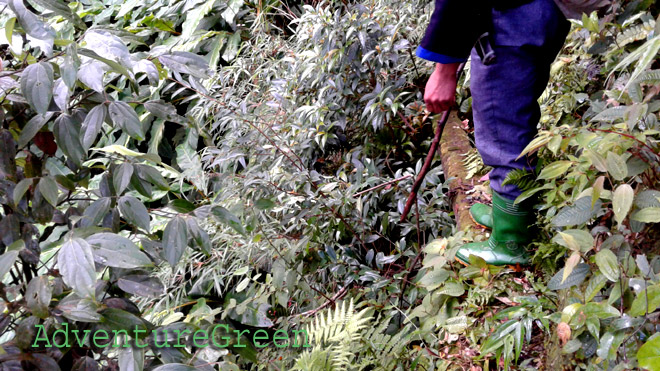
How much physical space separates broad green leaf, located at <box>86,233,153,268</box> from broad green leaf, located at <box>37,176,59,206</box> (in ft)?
0.53

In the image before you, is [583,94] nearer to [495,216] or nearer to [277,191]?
[495,216]

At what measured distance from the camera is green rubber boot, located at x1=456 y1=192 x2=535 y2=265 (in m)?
1.88

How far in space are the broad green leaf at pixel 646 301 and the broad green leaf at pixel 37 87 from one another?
1.21m

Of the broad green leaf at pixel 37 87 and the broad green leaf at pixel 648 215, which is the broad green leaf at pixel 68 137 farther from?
the broad green leaf at pixel 648 215

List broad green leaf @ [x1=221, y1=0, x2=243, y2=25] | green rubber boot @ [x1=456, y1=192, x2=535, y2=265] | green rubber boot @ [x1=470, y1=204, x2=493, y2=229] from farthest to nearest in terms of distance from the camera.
→ 1. broad green leaf @ [x1=221, y1=0, x2=243, y2=25]
2. green rubber boot @ [x1=470, y1=204, x2=493, y2=229]
3. green rubber boot @ [x1=456, y1=192, x2=535, y2=265]

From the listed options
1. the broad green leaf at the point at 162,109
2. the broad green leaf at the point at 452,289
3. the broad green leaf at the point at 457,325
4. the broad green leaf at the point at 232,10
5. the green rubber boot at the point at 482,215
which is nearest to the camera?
the broad green leaf at the point at 162,109

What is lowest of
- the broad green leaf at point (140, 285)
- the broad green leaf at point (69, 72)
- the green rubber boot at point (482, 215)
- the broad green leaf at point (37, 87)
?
the green rubber boot at point (482, 215)

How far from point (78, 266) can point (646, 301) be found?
3.49 ft

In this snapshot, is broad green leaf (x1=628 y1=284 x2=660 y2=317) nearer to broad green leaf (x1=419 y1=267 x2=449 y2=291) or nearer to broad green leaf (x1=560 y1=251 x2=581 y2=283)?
broad green leaf (x1=560 y1=251 x2=581 y2=283)

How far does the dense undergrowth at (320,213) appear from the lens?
3.59ft

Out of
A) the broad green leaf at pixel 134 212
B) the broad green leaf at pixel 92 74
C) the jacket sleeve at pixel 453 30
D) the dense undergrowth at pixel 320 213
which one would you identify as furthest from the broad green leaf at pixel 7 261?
the jacket sleeve at pixel 453 30

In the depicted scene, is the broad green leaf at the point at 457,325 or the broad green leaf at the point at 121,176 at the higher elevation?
the broad green leaf at the point at 121,176

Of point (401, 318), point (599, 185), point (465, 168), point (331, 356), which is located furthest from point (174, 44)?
point (599, 185)

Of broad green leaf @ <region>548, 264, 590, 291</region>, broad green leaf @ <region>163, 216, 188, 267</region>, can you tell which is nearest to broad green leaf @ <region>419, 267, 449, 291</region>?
broad green leaf @ <region>548, 264, 590, 291</region>
